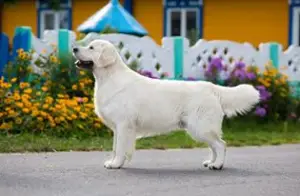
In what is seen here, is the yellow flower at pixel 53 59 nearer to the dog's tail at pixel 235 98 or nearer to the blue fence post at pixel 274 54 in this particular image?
the dog's tail at pixel 235 98

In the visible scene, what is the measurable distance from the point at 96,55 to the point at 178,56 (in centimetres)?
601

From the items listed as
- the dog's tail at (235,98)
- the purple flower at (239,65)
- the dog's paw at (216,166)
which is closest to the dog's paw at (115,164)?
the dog's paw at (216,166)

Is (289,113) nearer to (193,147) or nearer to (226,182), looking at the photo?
(193,147)

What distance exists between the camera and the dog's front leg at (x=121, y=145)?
7941 millimetres

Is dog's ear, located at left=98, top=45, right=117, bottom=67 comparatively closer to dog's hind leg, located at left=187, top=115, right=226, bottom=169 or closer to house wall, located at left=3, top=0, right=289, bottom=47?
dog's hind leg, located at left=187, top=115, right=226, bottom=169

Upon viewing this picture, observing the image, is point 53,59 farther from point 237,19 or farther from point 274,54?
point 237,19

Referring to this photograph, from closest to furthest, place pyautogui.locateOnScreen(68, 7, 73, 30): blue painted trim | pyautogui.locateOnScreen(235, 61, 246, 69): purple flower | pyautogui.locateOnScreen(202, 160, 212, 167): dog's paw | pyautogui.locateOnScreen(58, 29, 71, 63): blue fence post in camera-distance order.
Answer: pyautogui.locateOnScreen(202, 160, 212, 167): dog's paw
pyautogui.locateOnScreen(58, 29, 71, 63): blue fence post
pyautogui.locateOnScreen(235, 61, 246, 69): purple flower
pyautogui.locateOnScreen(68, 7, 73, 30): blue painted trim

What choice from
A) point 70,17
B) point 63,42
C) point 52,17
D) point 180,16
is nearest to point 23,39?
point 63,42

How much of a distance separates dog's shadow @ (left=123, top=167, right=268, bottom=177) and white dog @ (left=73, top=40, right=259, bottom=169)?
0.14m

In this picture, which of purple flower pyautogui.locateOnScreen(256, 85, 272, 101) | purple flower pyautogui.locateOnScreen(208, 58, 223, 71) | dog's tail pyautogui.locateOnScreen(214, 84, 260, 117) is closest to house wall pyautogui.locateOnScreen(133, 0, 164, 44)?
purple flower pyautogui.locateOnScreen(208, 58, 223, 71)

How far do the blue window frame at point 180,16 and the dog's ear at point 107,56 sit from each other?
12.3 meters

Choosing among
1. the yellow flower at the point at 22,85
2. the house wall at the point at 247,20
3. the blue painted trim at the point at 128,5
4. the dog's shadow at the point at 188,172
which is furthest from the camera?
the blue painted trim at the point at 128,5

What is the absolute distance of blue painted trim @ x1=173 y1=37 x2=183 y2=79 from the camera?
14.0 meters

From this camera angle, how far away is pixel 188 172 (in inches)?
313
